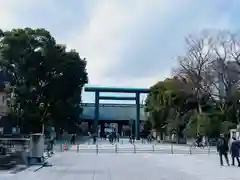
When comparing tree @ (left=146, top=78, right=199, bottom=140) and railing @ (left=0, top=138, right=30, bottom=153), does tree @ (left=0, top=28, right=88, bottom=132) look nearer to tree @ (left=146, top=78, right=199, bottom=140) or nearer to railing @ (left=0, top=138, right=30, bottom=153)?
tree @ (left=146, top=78, right=199, bottom=140)

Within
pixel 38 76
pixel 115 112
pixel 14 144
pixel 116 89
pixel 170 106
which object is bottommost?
pixel 14 144

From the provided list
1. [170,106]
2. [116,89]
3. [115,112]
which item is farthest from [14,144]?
[115,112]

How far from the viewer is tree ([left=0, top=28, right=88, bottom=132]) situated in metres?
60.4

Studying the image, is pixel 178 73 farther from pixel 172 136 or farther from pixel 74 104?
pixel 172 136

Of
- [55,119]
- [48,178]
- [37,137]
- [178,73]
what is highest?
[178,73]

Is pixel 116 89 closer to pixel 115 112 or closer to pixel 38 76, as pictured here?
pixel 115 112

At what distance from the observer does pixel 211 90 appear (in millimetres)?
60062

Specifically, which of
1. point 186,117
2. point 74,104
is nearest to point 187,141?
point 186,117

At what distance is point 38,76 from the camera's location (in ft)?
205

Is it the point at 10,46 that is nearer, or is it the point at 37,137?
the point at 37,137

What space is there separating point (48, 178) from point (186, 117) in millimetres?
54835

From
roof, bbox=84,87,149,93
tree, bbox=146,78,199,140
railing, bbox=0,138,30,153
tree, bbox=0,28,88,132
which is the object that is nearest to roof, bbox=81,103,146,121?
roof, bbox=84,87,149,93

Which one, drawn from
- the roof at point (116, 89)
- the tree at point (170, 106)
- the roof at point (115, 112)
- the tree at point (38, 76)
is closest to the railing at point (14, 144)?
the tree at point (38, 76)

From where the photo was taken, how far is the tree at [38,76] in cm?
6041
